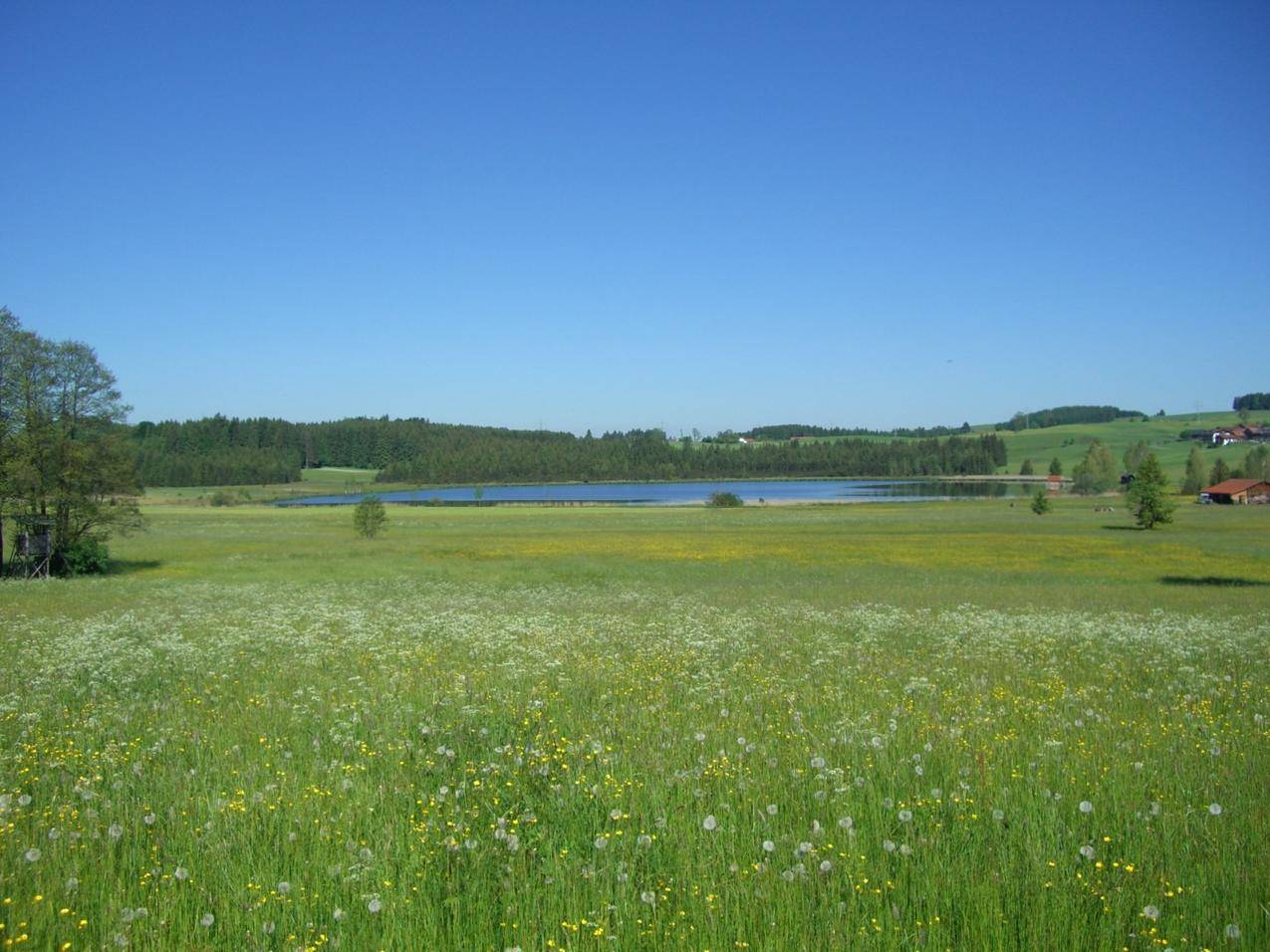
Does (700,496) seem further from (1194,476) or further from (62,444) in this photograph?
(62,444)

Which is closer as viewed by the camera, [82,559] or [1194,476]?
[82,559]

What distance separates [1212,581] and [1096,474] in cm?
Answer: 13055

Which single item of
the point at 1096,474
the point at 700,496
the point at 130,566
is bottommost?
the point at 700,496

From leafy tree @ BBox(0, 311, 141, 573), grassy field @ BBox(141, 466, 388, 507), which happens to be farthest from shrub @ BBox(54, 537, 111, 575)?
grassy field @ BBox(141, 466, 388, 507)

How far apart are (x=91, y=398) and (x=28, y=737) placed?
40188 mm

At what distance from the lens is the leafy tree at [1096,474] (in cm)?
14938

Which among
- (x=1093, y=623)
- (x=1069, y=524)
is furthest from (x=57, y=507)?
(x=1069, y=524)

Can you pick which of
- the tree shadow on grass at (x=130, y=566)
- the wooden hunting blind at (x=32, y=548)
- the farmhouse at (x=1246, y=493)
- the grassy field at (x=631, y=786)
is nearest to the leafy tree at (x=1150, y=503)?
the farmhouse at (x=1246, y=493)

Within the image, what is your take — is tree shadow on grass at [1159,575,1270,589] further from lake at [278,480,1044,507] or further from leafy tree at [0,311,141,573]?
lake at [278,480,1044,507]

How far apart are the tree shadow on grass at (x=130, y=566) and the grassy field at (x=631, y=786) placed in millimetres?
29132

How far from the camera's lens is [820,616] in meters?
19.5

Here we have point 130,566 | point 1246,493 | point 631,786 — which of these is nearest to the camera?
point 631,786

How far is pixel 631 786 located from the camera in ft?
21.3

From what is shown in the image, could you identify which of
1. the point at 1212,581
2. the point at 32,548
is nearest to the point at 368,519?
the point at 32,548
